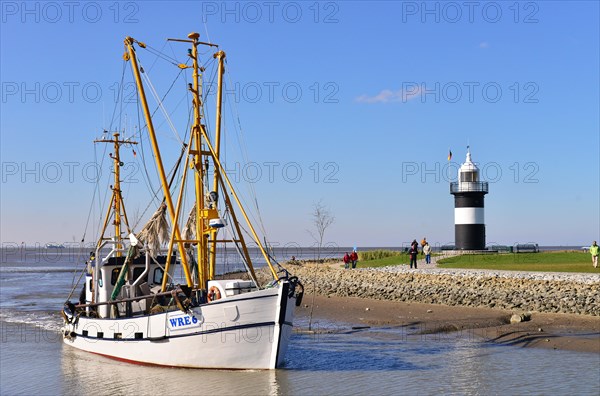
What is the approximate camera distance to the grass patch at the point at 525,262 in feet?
137

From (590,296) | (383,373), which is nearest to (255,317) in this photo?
(383,373)

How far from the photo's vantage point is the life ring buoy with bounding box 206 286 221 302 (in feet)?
69.1

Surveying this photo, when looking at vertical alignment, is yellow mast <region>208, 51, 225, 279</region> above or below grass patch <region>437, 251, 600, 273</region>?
above

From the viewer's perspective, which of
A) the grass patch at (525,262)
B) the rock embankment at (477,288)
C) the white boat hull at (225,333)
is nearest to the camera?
the white boat hull at (225,333)

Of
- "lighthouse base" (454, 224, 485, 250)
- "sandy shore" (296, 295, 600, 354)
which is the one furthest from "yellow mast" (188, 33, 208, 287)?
"lighthouse base" (454, 224, 485, 250)

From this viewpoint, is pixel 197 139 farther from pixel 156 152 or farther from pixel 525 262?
pixel 525 262

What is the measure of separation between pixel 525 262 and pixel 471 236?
8857 mm

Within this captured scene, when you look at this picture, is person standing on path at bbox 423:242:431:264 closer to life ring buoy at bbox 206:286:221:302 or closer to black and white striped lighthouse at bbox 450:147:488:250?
black and white striped lighthouse at bbox 450:147:488:250

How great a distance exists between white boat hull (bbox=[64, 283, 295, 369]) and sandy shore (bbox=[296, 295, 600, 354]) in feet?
29.3

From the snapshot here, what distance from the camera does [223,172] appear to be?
23297 millimetres

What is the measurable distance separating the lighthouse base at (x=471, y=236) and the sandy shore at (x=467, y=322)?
20249mm

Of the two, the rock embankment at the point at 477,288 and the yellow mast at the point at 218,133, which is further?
the rock embankment at the point at 477,288

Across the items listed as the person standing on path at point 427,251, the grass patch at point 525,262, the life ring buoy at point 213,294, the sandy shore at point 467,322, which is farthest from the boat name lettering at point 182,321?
the person standing on path at point 427,251

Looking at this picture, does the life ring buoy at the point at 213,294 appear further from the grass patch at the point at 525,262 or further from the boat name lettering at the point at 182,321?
the grass patch at the point at 525,262
